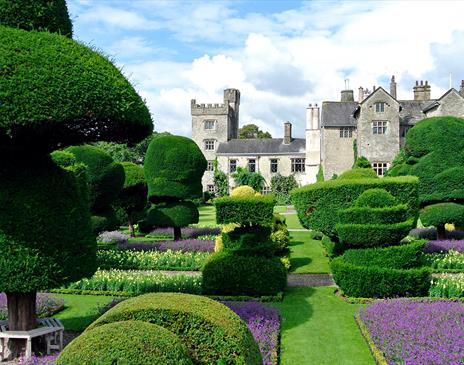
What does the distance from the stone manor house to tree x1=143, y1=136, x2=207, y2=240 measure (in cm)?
2824

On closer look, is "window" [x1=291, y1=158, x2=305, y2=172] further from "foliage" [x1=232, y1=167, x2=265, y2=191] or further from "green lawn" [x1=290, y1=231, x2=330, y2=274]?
"green lawn" [x1=290, y1=231, x2=330, y2=274]

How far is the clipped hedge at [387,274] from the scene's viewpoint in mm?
13016

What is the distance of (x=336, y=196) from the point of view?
16594mm

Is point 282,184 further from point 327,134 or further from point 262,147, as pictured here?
point 327,134

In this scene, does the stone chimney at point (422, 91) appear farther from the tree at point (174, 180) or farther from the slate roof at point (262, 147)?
the tree at point (174, 180)

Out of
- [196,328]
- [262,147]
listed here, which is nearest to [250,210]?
[196,328]

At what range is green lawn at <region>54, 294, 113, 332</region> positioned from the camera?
1086 centimetres

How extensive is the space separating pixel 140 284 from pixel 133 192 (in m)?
16.1

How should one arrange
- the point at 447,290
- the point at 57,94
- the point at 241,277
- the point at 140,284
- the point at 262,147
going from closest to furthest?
1. the point at 57,94
2. the point at 447,290
3. the point at 241,277
4. the point at 140,284
5. the point at 262,147

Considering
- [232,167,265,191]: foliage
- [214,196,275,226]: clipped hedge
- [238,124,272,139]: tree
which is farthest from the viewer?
[238,124,272,139]: tree

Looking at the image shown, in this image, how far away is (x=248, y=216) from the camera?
46.9ft

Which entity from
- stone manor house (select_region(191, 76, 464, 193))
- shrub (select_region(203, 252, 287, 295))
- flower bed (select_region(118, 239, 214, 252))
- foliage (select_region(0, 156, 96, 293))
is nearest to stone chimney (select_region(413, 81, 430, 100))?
stone manor house (select_region(191, 76, 464, 193))

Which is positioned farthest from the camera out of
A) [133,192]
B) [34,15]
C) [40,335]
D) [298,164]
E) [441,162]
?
[298,164]

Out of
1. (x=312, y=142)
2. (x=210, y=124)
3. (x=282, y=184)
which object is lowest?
(x=282, y=184)
